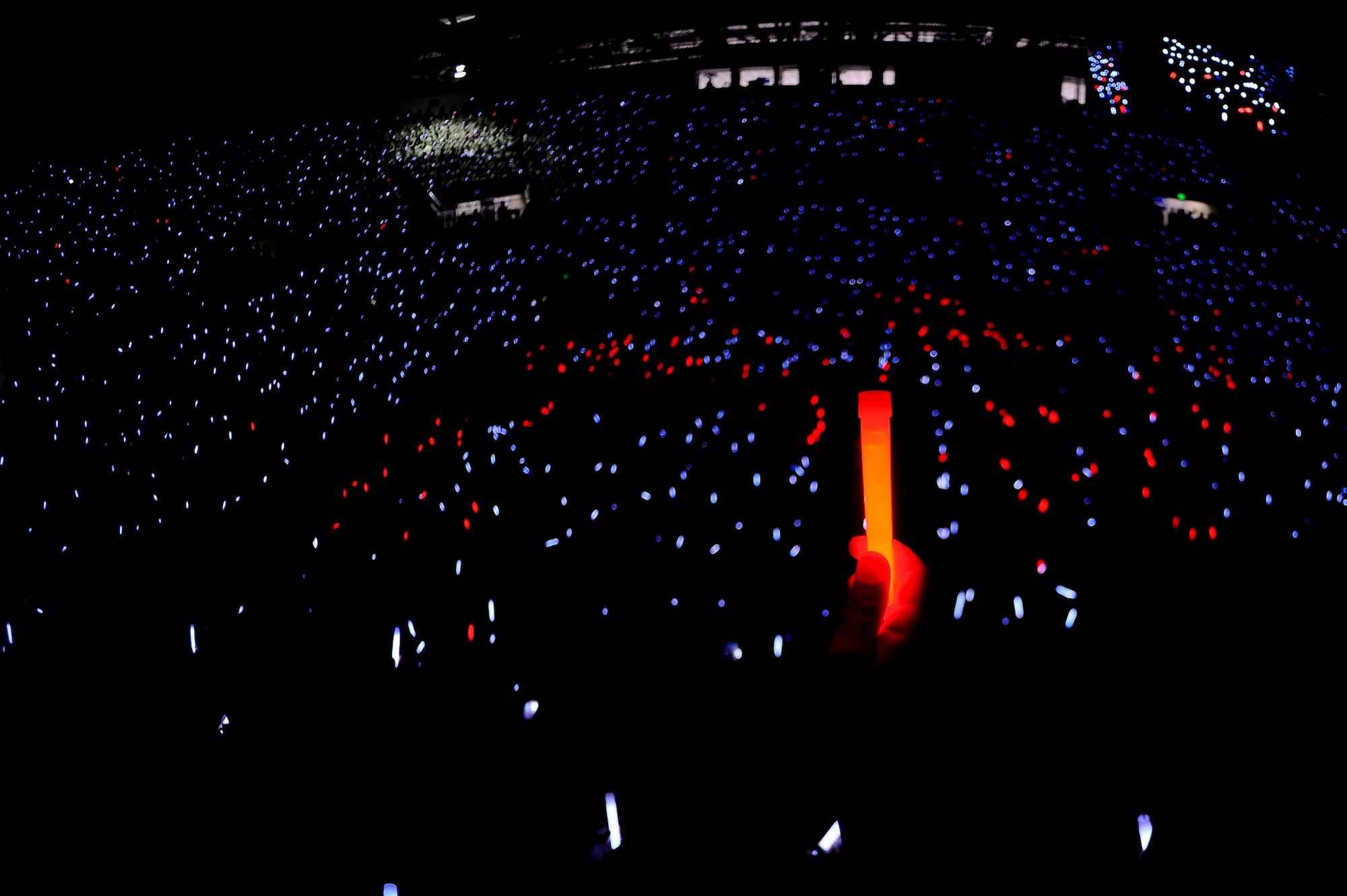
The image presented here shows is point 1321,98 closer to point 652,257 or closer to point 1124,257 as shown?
point 1124,257

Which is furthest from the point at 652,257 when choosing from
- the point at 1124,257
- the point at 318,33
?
the point at 1124,257

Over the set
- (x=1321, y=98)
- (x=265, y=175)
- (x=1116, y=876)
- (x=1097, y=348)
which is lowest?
(x=1116, y=876)

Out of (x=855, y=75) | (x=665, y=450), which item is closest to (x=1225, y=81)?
(x=855, y=75)

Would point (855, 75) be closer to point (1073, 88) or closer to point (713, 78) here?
point (713, 78)

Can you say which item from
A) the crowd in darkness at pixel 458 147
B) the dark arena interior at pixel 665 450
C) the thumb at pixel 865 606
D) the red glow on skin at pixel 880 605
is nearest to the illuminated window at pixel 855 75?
the dark arena interior at pixel 665 450

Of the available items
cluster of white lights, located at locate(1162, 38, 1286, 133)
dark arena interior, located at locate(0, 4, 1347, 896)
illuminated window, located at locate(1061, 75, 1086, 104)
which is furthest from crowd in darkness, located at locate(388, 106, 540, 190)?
cluster of white lights, located at locate(1162, 38, 1286, 133)

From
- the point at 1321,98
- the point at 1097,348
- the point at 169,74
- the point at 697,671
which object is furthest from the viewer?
the point at 1321,98
